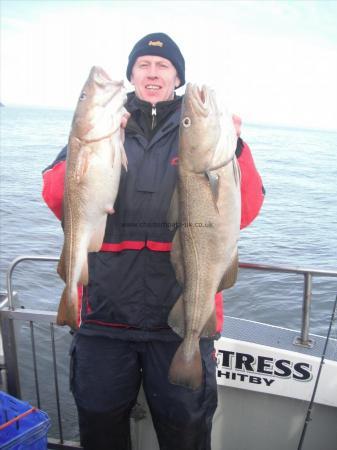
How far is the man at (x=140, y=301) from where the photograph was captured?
9.05 feet

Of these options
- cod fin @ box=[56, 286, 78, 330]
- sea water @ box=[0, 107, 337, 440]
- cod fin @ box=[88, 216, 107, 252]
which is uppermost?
cod fin @ box=[88, 216, 107, 252]

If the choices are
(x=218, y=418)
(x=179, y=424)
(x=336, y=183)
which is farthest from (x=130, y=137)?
(x=336, y=183)

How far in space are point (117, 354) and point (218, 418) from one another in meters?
1.40

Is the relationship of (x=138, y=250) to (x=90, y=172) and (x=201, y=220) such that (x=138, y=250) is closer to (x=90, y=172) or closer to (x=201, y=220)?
(x=201, y=220)

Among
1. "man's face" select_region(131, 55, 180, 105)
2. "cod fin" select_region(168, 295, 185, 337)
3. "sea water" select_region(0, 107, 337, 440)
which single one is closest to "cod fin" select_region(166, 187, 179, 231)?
"cod fin" select_region(168, 295, 185, 337)

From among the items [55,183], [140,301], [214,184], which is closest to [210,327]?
[140,301]

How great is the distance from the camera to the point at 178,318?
2646 mm

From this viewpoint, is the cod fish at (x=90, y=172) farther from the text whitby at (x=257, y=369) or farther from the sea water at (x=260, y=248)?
the sea water at (x=260, y=248)

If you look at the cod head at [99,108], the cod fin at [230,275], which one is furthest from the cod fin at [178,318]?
the cod head at [99,108]

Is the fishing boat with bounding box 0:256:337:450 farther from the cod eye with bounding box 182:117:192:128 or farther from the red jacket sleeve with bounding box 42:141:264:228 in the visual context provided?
the cod eye with bounding box 182:117:192:128

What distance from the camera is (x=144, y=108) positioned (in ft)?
9.88

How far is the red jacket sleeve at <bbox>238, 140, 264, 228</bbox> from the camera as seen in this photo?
2648mm

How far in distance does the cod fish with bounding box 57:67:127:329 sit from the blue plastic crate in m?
0.86

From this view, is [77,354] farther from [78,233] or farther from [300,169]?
[300,169]
